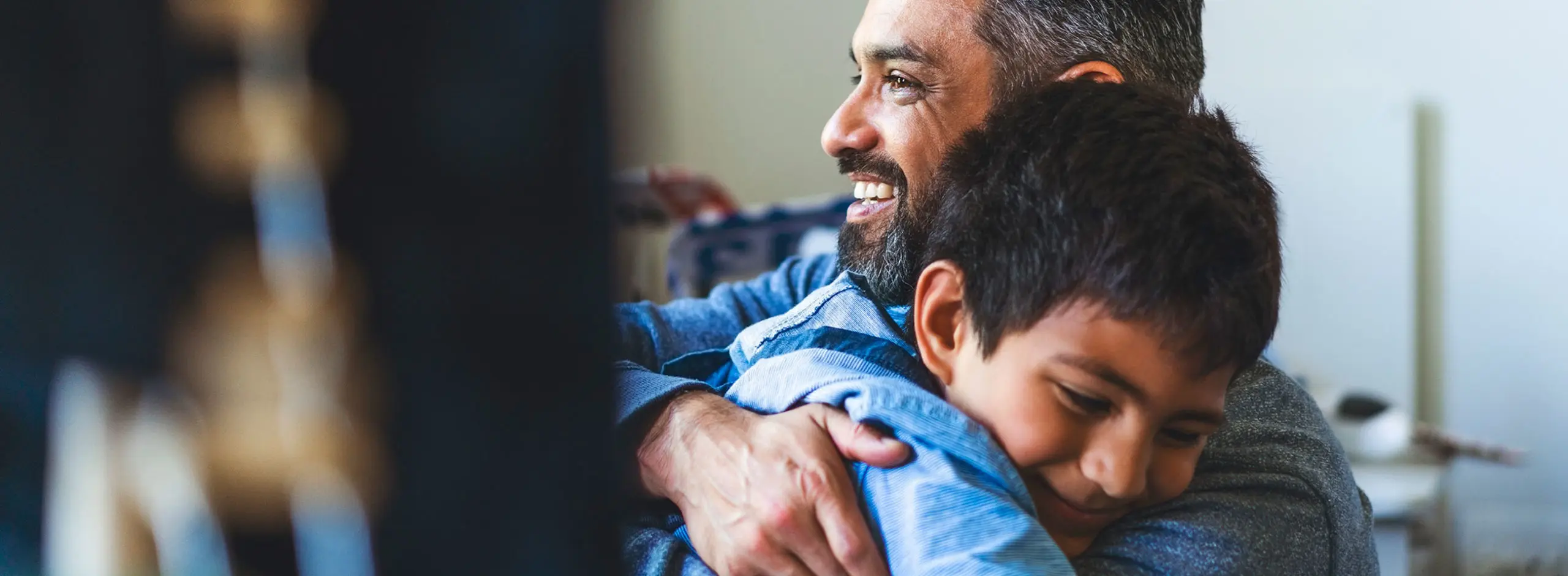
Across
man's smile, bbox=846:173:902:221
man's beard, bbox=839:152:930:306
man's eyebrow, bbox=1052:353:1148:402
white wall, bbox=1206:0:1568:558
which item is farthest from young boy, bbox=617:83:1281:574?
white wall, bbox=1206:0:1568:558

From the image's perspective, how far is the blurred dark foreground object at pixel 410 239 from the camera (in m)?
0.28

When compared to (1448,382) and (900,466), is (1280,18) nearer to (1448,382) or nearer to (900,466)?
(1448,382)

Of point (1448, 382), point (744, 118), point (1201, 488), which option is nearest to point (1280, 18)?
point (1448, 382)

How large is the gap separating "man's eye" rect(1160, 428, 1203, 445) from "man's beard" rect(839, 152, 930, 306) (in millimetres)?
238

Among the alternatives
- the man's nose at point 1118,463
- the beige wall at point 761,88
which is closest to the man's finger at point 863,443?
the man's nose at point 1118,463

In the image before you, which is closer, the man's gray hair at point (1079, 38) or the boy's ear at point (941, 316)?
the boy's ear at point (941, 316)

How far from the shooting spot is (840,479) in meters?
0.70

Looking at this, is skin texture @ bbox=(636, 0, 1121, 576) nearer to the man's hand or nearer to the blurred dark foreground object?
the man's hand

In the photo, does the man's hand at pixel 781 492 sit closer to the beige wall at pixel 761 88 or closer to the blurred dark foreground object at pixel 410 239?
the blurred dark foreground object at pixel 410 239

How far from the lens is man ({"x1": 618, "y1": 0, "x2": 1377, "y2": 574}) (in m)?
0.71

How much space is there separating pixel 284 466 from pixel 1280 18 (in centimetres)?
288

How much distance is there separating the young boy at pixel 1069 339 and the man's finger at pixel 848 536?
0.04 ft

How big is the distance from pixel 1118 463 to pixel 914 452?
0.37 feet

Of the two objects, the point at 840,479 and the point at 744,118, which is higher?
the point at 744,118
